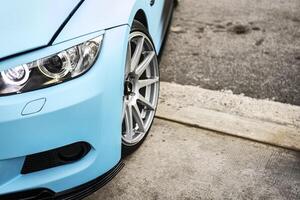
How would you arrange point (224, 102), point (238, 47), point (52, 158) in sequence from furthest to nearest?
point (238, 47) < point (224, 102) < point (52, 158)

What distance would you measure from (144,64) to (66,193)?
38.1 inches

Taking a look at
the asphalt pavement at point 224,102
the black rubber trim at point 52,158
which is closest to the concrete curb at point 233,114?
the asphalt pavement at point 224,102

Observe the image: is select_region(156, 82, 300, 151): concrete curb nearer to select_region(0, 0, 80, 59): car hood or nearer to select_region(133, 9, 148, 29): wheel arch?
select_region(133, 9, 148, 29): wheel arch

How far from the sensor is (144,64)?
2.61 meters

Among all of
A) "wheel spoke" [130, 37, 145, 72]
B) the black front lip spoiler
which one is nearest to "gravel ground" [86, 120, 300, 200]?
the black front lip spoiler

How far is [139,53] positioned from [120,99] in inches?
21.0

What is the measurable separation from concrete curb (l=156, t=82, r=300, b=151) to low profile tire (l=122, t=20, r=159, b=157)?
0.87ft

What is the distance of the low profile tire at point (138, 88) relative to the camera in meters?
2.39

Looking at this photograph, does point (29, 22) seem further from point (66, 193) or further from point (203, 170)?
point (203, 170)

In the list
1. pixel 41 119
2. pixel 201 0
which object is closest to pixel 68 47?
pixel 41 119

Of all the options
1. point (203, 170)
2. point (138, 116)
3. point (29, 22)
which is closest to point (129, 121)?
point (138, 116)

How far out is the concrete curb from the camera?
109 inches

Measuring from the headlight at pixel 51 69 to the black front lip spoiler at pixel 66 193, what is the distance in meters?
0.49

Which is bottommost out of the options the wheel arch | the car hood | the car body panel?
the wheel arch
